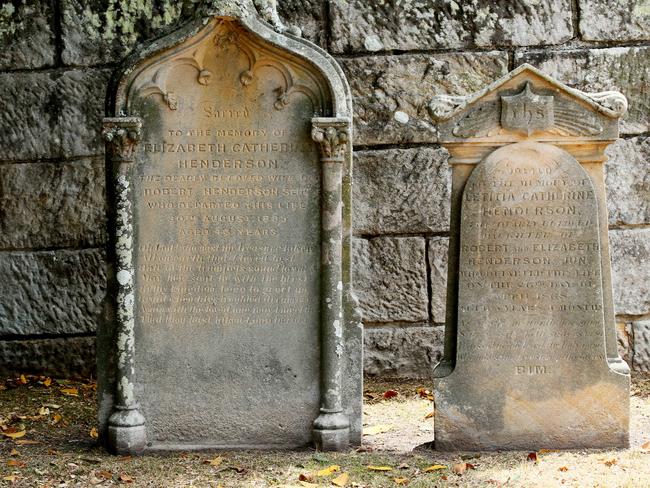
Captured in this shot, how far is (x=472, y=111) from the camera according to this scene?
4.98 meters

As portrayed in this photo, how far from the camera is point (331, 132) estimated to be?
4.91 meters

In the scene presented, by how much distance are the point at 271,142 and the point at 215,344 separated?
1.14m

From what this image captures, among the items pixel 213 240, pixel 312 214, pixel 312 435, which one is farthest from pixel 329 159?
pixel 312 435

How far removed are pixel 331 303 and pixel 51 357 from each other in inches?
111

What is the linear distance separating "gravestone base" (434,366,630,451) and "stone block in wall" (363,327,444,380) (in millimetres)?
1744

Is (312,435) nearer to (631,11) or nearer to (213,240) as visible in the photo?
(213,240)

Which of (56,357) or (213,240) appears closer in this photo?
(213,240)

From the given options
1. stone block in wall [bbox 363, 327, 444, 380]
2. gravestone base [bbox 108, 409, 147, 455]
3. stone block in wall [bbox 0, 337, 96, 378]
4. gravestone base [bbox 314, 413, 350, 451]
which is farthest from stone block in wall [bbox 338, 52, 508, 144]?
gravestone base [bbox 108, 409, 147, 455]

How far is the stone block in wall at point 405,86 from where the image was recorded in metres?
6.73

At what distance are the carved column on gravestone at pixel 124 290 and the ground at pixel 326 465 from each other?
0.13 meters

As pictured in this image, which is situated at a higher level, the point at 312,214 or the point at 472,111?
the point at 472,111

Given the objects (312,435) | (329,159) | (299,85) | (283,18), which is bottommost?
(312,435)

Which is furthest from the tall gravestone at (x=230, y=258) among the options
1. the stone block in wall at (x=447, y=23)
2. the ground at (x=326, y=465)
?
the stone block in wall at (x=447, y=23)

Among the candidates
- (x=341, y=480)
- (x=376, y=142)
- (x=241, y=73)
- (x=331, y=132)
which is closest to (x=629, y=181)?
(x=376, y=142)
